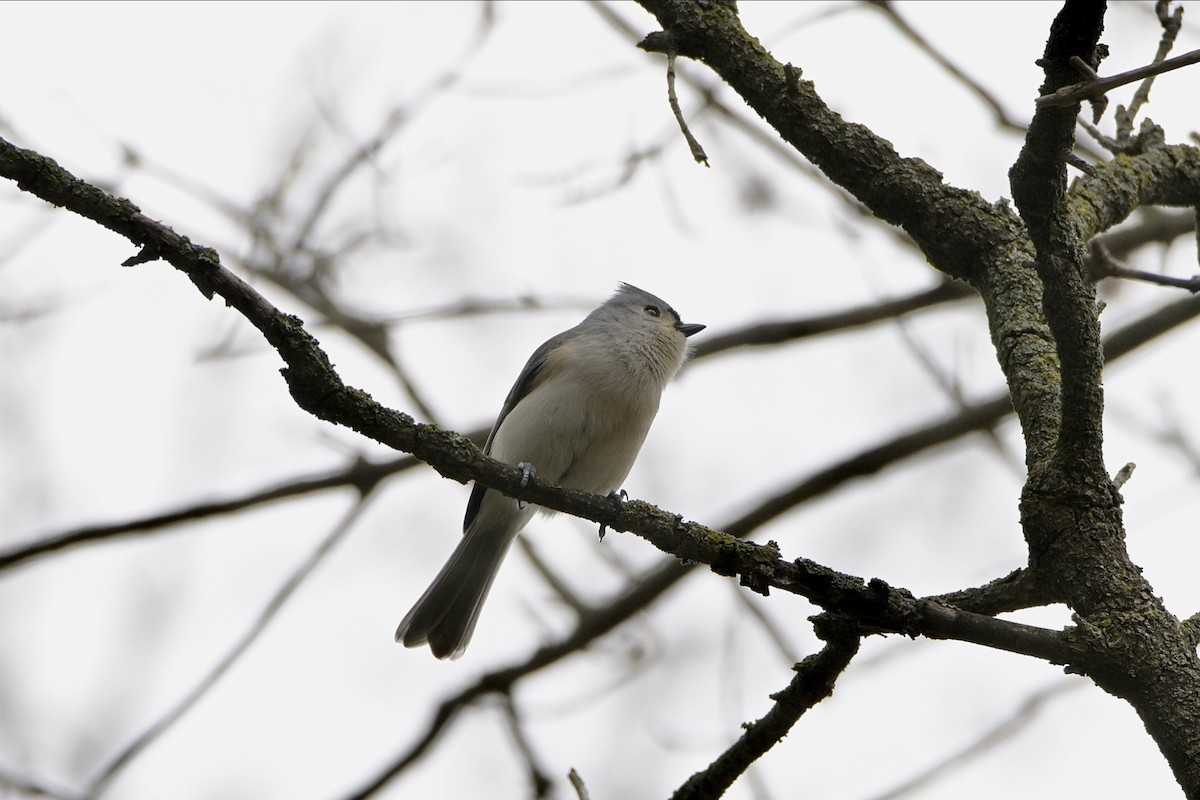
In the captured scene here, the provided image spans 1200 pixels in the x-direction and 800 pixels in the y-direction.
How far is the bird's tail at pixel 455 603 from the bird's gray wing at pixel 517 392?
0.11 meters

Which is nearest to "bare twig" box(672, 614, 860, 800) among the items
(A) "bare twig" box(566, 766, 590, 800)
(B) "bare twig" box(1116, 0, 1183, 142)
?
(A) "bare twig" box(566, 766, 590, 800)

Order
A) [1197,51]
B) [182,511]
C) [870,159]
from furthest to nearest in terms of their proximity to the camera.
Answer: [182,511] < [870,159] < [1197,51]

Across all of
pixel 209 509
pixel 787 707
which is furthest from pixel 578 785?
pixel 209 509

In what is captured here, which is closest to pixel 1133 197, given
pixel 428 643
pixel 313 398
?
pixel 313 398

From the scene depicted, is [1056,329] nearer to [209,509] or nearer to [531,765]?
[531,765]

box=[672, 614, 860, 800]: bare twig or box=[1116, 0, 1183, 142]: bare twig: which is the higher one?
box=[1116, 0, 1183, 142]: bare twig

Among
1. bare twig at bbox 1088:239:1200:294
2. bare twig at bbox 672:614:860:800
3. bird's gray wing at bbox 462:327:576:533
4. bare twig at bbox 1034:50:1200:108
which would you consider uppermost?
bird's gray wing at bbox 462:327:576:533

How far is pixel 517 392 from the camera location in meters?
5.23

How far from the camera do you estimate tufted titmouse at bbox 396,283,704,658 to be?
4680 millimetres

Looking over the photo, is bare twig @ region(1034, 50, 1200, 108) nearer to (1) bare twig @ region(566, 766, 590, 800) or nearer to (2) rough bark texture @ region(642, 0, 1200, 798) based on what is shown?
(2) rough bark texture @ region(642, 0, 1200, 798)

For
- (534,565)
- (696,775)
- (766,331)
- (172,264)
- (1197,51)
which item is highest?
(766,331)

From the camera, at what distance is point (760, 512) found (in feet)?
15.5

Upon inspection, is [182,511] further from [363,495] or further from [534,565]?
[534,565]

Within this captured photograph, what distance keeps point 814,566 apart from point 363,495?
3139 millimetres
